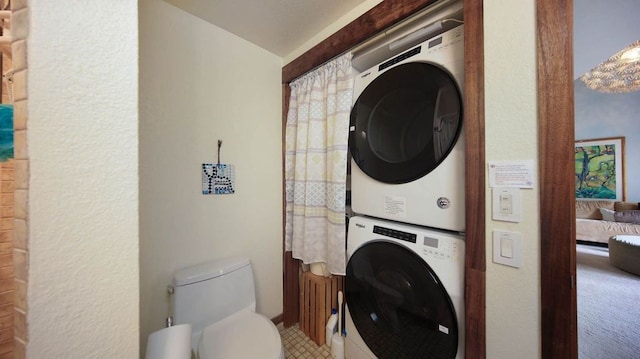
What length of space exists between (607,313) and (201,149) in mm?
3729

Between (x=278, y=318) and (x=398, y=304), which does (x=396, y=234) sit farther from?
(x=278, y=318)

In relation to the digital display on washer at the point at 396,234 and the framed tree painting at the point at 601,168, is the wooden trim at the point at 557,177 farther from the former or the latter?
the framed tree painting at the point at 601,168

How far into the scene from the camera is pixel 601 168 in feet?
13.1

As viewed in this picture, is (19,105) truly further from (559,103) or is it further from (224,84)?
(559,103)

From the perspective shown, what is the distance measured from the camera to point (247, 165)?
1521 millimetres

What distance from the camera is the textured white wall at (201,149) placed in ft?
3.74

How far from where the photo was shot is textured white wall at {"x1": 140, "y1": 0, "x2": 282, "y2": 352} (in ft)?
3.74

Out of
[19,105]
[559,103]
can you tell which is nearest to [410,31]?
[559,103]

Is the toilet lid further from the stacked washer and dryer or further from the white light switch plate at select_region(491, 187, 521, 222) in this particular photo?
the white light switch plate at select_region(491, 187, 521, 222)

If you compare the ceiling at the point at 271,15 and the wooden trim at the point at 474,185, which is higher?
the ceiling at the point at 271,15

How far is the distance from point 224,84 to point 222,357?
157 cm

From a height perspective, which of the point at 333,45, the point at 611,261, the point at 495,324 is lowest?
the point at 611,261

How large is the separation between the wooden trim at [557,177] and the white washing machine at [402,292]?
237mm

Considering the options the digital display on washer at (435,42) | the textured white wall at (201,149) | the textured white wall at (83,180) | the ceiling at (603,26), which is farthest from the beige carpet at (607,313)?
the textured white wall at (83,180)
